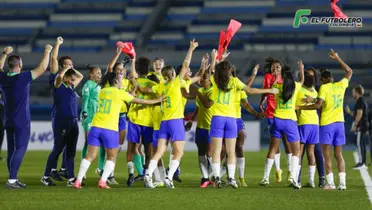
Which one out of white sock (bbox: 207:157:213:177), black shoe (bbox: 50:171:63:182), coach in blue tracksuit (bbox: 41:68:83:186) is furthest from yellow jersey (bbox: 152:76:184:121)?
black shoe (bbox: 50:171:63:182)

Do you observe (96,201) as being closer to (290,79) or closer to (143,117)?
(143,117)

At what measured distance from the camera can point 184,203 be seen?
9875mm

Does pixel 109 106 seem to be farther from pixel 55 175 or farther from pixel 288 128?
pixel 288 128

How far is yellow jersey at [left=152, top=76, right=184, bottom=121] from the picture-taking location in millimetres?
12219

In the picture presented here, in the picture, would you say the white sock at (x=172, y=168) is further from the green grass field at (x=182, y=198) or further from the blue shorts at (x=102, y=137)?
the blue shorts at (x=102, y=137)

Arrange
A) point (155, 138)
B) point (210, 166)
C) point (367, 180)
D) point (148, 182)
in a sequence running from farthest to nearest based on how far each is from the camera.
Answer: point (367, 180)
point (210, 166)
point (155, 138)
point (148, 182)

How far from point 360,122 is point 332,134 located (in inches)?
346

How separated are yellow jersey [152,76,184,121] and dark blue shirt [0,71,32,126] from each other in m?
1.91

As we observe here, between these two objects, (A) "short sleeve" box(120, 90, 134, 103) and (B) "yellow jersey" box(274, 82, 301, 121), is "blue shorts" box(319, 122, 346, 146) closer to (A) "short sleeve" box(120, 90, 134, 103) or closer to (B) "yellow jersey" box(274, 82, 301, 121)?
(B) "yellow jersey" box(274, 82, 301, 121)

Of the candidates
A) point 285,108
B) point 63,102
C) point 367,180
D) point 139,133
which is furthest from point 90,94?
point 367,180

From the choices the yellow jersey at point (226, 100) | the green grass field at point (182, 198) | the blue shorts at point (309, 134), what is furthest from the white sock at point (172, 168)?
the blue shorts at point (309, 134)

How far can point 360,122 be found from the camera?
68.9 feet

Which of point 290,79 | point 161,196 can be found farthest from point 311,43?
point 161,196

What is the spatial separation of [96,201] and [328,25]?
29625 millimetres
